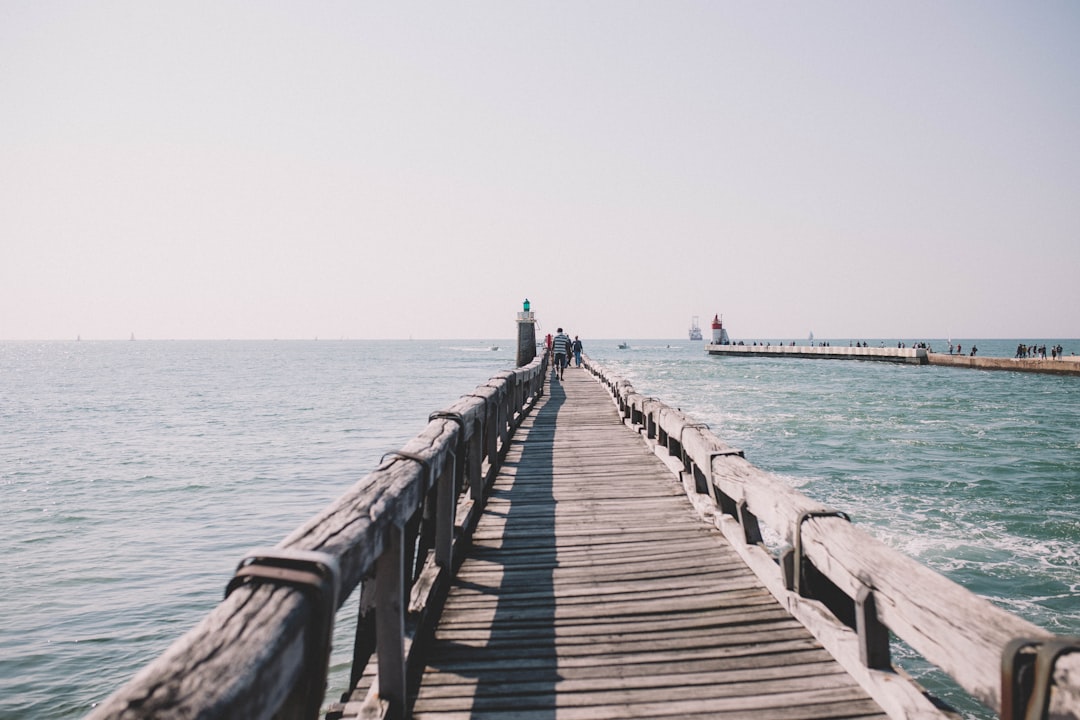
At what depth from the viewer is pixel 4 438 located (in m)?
27.7

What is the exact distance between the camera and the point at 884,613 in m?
2.73

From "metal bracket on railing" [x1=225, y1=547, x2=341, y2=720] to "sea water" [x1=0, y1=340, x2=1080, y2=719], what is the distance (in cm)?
565

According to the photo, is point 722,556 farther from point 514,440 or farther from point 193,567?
point 193,567

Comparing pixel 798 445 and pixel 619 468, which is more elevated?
pixel 619 468

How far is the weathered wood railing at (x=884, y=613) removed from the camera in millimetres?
1796

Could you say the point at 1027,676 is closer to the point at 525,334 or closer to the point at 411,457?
the point at 411,457

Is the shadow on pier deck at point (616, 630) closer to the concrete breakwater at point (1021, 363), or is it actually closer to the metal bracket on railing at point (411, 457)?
the metal bracket on railing at point (411, 457)

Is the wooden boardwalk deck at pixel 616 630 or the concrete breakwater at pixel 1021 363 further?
the concrete breakwater at pixel 1021 363

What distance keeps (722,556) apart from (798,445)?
57.1 ft

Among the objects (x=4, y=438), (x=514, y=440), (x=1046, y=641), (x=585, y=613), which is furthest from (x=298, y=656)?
(x=4, y=438)

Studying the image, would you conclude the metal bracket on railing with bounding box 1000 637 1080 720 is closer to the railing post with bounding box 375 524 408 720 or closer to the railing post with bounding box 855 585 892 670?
the railing post with bounding box 855 585 892 670

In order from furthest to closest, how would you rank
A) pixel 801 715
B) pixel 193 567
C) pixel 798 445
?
pixel 798 445 < pixel 193 567 < pixel 801 715

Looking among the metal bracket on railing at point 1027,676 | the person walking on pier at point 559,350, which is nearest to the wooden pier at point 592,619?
the metal bracket on railing at point 1027,676

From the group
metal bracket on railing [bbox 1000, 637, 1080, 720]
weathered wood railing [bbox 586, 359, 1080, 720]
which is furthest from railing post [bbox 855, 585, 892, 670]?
metal bracket on railing [bbox 1000, 637, 1080, 720]
